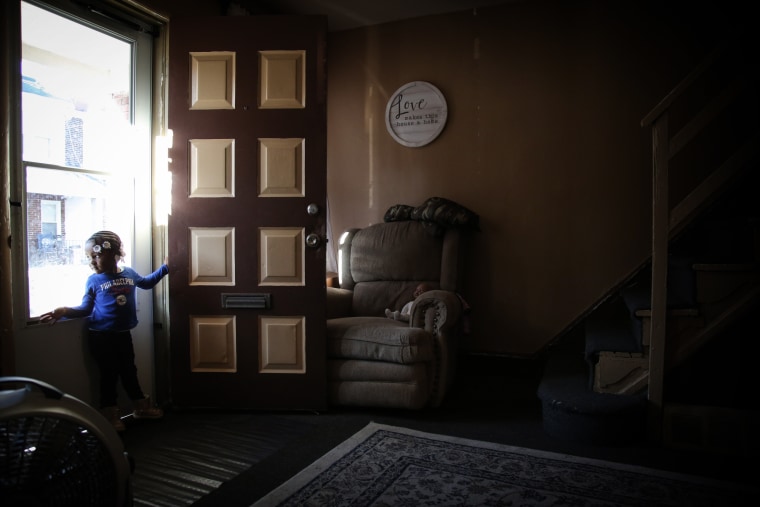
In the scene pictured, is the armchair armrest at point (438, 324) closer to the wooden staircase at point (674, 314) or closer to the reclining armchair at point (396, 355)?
the reclining armchair at point (396, 355)

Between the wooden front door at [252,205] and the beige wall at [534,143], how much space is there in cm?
143

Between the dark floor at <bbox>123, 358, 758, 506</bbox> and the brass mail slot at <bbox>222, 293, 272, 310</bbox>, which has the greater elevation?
the brass mail slot at <bbox>222, 293, 272, 310</bbox>

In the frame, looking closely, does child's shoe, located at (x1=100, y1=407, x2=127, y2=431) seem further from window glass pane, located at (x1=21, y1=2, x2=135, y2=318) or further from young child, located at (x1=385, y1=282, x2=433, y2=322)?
young child, located at (x1=385, y1=282, x2=433, y2=322)

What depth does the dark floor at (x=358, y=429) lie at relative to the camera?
2090mm

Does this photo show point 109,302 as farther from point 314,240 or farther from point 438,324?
point 438,324

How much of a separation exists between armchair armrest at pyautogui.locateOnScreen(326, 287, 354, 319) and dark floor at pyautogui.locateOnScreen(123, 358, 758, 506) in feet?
2.30

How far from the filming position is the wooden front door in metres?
2.83

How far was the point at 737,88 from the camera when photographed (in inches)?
87.0

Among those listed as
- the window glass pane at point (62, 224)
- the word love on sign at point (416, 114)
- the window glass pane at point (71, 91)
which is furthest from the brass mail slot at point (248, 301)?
the word love on sign at point (416, 114)

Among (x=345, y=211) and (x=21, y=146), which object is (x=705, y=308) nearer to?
(x=345, y=211)

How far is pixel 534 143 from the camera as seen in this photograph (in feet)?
12.3

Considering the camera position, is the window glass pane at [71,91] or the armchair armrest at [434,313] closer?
the window glass pane at [71,91]

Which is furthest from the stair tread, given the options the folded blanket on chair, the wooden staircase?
the folded blanket on chair

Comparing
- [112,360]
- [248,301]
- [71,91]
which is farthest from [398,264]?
[71,91]
